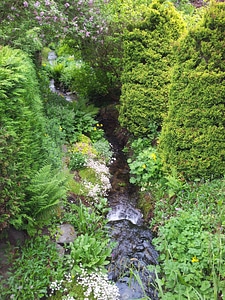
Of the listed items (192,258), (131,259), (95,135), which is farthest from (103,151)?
(192,258)

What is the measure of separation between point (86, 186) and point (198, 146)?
2255mm

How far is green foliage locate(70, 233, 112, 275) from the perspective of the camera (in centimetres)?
385

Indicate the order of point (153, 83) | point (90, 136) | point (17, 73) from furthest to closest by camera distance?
1. point (90, 136)
2. point (153, 83)
3. point (17, 73)

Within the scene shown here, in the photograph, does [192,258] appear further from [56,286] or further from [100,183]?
[100,183]

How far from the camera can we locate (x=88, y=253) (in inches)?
156

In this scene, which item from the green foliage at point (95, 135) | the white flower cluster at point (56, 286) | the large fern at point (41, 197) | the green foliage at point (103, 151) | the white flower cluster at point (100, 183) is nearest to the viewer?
the white flower cluster at point (56, 286)

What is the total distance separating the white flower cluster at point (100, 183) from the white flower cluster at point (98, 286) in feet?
6.00

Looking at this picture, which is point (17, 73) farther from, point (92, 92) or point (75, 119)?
point (92, 92)

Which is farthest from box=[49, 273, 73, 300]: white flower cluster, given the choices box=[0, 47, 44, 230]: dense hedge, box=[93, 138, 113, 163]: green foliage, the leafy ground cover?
box=[93, 138, 113, 163]: green foliage

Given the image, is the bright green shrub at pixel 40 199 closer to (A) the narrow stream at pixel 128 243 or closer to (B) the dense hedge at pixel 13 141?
(B) the dense hedge at pixel 13 141

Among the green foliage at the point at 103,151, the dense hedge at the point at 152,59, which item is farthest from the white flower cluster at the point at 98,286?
the dense hedge at the point at 152,59

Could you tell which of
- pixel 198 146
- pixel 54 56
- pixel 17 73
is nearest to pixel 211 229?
pixel 198 146

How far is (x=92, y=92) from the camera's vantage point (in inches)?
391

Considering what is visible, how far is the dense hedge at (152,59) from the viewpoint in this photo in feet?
A: 21.4
